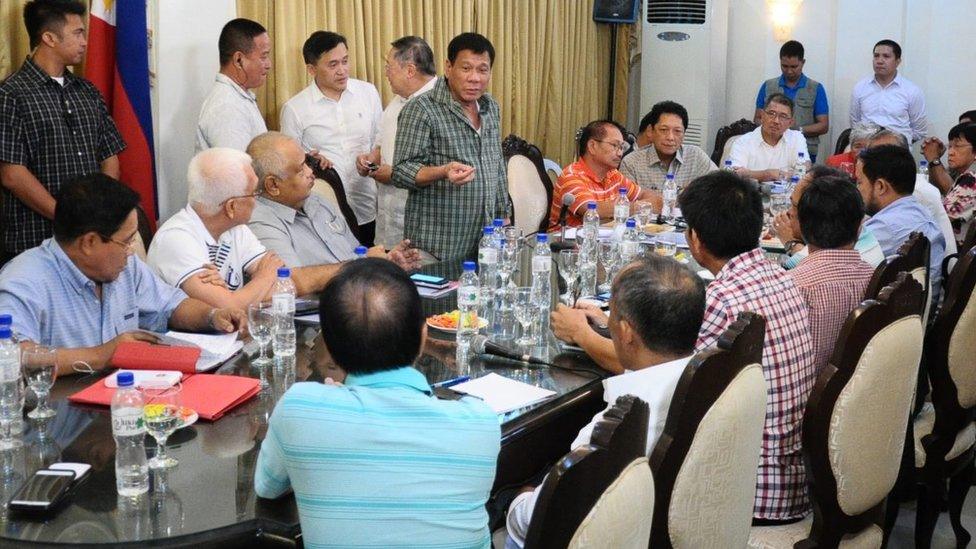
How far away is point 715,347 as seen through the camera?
5.63ft

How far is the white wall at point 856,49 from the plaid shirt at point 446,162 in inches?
183

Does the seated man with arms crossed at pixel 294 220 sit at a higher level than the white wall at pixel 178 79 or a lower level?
lower

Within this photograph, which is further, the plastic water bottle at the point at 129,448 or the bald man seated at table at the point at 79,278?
the bald man seated at table at the point at 79,278

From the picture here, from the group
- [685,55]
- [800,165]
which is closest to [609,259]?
[800,165]

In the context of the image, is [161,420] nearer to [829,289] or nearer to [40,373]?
[40,373]

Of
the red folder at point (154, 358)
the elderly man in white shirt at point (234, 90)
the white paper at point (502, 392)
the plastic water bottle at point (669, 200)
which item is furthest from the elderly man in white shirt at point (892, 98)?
the red folder at point (154, 358)

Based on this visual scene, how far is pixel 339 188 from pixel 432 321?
1.67 m

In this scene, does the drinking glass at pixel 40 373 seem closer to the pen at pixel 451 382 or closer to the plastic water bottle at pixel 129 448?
the plastic water bottle at pixel 129 448

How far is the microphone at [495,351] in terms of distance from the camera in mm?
2516

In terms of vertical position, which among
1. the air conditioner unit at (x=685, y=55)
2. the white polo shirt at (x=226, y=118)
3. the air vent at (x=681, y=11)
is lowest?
the white polo shirt at (x=226, y=118)

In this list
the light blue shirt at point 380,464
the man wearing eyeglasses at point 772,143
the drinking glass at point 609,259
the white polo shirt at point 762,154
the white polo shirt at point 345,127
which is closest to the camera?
the light blue shirt at point 380,464

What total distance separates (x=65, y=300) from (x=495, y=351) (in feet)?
3.46

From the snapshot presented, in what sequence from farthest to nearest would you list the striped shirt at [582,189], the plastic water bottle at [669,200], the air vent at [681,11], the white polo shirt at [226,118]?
the air vent at [681,11]
the plastic water bottle at [669,200]
the striped shirt at [582,189]
the white polo shirt at [226,118]

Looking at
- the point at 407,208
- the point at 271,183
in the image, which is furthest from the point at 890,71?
the point at 271,183
